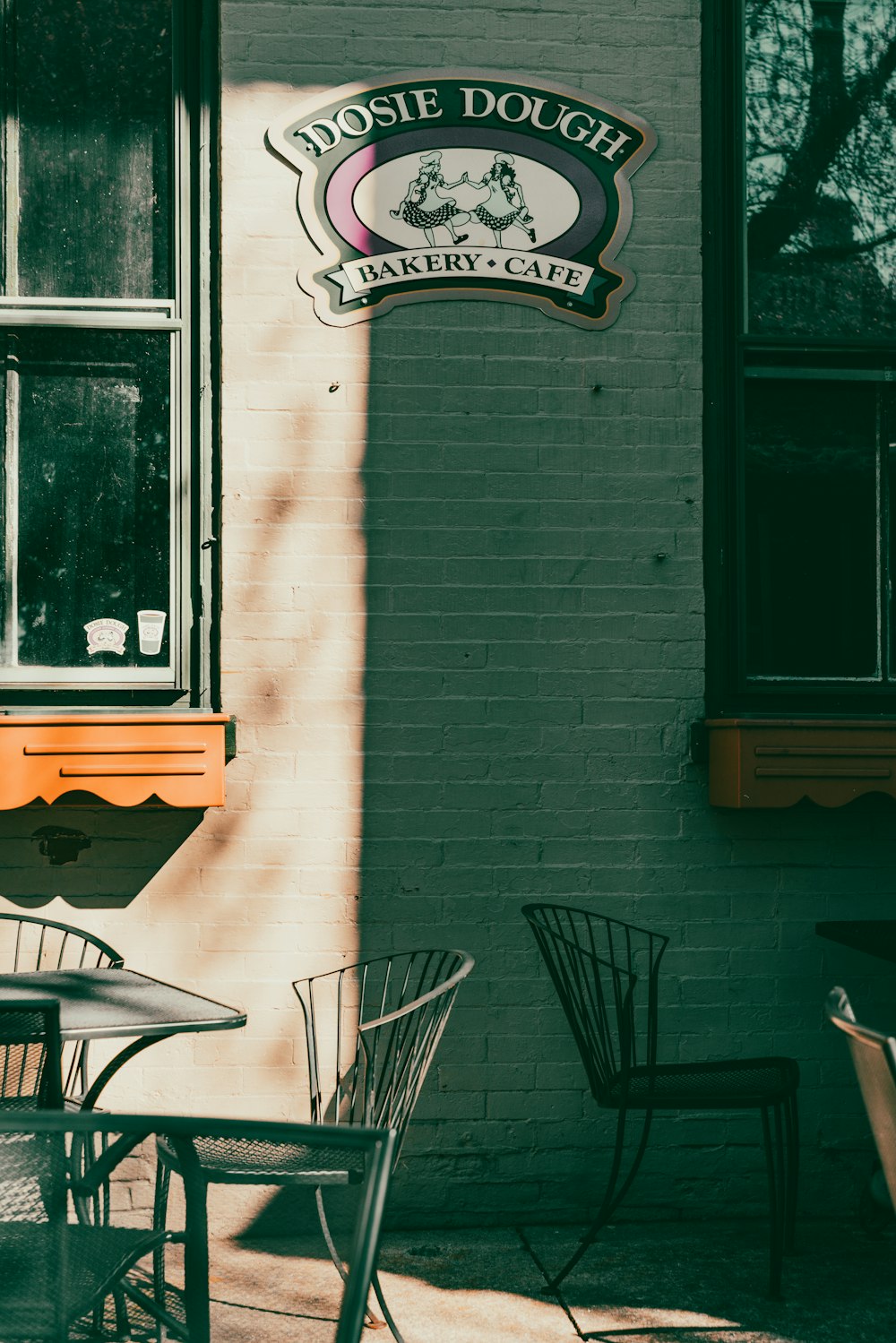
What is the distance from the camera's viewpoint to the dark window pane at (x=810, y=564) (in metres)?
4.30

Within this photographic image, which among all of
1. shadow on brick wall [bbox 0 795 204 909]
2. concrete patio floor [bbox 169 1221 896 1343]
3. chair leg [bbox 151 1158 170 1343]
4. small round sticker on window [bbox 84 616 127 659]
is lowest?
concrete patio floor [bbox 169 1221 896 1343]

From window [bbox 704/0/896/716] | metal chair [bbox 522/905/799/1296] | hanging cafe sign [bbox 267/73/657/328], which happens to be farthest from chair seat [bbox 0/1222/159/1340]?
hanging cafe sign [bbox 267/73/657/328]

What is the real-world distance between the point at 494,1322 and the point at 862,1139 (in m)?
1.44

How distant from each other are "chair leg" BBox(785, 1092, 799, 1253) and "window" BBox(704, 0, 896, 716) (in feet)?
3.90

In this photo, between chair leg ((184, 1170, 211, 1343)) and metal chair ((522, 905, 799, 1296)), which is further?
metal chair ((522, 905, 799, 1296))

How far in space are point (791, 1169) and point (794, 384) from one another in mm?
2334

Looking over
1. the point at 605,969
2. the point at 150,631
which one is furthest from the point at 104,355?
the point at 605,969

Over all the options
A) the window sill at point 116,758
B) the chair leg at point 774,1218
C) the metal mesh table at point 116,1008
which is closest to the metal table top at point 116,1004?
the metal mesh table at point 116,1008

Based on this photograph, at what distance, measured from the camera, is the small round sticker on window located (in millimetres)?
4035

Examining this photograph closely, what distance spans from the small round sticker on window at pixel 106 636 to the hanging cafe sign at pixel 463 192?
3.63ft

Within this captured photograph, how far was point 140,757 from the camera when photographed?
3.81m

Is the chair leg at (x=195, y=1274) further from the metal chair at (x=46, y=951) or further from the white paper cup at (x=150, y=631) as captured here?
the white paper cup at (x=150, y=631)

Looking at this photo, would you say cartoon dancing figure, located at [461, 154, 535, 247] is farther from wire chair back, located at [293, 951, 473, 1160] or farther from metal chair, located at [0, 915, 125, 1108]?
metal chair, located at [0, 915, 125, 1108]

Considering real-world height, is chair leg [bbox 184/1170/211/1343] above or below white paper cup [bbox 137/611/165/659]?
below
